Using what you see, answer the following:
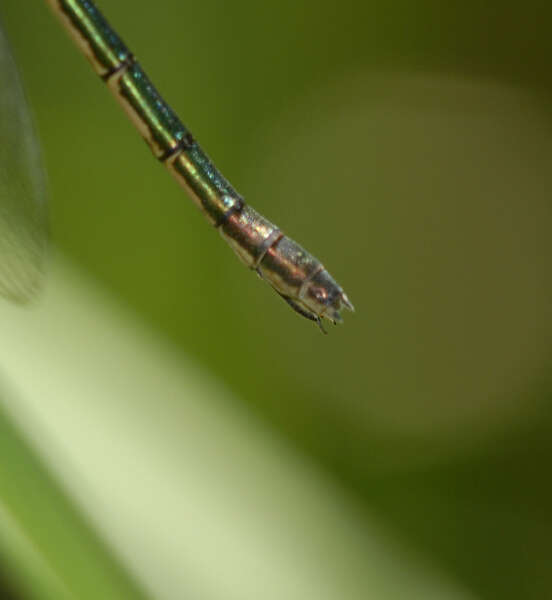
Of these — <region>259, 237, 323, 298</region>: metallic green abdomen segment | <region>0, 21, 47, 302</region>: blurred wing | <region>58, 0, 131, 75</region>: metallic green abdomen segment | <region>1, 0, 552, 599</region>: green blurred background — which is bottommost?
<region>0, 21, 47, 302</region>: blurred wing

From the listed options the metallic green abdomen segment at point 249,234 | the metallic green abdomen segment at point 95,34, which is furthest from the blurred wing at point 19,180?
the metallic green abdomen segment at point 249,234

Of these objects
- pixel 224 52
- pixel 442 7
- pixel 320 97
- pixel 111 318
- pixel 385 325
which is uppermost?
pixel 442 7

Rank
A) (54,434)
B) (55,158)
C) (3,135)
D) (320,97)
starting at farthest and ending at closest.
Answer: (320,97) < (55,158) < (3,135) < (54,434)

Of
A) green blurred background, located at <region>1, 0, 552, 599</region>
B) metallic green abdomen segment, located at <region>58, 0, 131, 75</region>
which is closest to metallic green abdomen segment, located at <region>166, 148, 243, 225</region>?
metallic green abdomen segment, located at <region>58, 0, 131, 75</region>

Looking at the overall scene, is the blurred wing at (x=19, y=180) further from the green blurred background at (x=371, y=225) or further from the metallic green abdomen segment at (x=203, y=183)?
the green blurred background at (x=371, y=225)

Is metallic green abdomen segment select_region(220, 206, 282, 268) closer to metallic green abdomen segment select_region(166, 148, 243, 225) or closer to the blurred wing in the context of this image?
metallic green abdomen segment select_region(166, 148, 243, 225)

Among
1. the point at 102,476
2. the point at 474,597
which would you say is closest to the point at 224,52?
the point at 102,476

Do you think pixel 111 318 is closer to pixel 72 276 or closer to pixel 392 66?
pixel 72 276

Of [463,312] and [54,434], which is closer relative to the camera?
[54,434]
